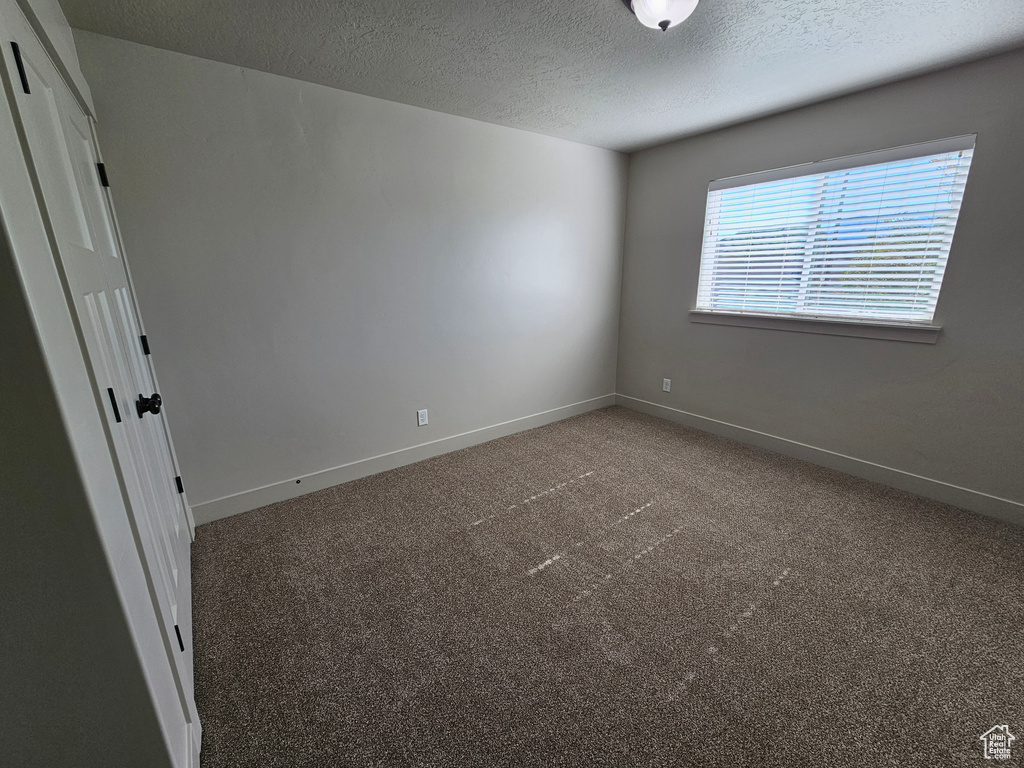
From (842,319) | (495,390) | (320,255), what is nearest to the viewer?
(320,255)

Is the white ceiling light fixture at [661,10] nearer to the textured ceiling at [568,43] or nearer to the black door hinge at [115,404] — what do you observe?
the textured ceiling at [568,43]

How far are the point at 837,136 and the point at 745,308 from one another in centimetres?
119

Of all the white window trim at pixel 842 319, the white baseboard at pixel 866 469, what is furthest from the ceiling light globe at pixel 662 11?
the white baseboard at pixel 866 469

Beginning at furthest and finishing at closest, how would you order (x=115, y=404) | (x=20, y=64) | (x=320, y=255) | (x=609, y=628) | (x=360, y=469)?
1. (x=360, y=469)
2. (x=320, y=255)
3. (x=609, y=628)
4. (x=115, y=404)
5. (x=20, y=64)

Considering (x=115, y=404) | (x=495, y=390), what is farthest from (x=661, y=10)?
(x=495, y=390)

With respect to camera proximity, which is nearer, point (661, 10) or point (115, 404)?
point (115, 404)

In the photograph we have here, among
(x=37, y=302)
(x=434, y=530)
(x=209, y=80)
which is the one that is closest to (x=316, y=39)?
(x=209, y=80)

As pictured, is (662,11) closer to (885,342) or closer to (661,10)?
(661,10)

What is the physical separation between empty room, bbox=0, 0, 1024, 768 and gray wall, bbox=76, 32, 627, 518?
21mm

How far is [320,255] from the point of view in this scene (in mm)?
2451

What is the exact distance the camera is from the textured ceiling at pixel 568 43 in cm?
165

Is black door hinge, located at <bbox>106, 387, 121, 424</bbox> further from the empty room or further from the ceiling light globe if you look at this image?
the ceiling light globe

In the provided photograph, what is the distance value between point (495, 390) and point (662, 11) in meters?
2.52

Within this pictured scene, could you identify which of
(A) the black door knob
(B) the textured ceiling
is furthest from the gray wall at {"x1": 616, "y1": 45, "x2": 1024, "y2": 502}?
(A) the black door knob
